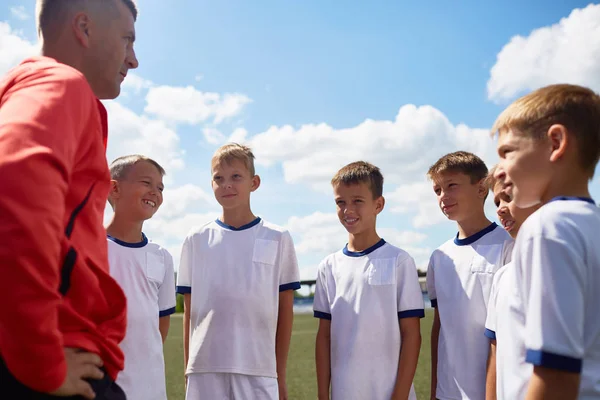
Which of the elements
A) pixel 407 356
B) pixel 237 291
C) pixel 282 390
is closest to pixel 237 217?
pixel 237 291

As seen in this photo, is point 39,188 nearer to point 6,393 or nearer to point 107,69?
point 6,393

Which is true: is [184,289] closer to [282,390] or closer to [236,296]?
[236,296]

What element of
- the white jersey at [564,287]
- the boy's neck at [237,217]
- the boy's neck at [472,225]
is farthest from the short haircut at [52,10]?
the boy's neck at [472,225]

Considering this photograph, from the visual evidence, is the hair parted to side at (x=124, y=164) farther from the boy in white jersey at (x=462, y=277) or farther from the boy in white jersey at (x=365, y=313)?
the boy in white jersey at (x=462, y=277)

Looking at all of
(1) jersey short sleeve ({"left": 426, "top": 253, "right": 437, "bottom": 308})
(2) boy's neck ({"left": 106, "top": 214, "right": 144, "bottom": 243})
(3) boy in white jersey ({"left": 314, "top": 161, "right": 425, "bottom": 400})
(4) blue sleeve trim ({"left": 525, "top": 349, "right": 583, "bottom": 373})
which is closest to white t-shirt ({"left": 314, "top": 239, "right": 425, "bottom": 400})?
(3) boy in white jersey ({"left": 314, "top": 161, "right": 425, "bottom": 400})

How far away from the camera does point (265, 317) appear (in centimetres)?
387

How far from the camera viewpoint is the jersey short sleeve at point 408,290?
371 cm

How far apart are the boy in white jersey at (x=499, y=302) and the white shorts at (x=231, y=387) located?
1.47m

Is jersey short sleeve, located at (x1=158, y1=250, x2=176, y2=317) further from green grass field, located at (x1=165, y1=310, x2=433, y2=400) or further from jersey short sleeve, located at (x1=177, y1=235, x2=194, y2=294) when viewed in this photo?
green grass field, located at (x1=165, y1=310, x2=433, y2=400)

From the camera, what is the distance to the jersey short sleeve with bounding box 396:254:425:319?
3.71m

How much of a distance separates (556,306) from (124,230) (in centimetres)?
327

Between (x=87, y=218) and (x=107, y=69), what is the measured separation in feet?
1.82

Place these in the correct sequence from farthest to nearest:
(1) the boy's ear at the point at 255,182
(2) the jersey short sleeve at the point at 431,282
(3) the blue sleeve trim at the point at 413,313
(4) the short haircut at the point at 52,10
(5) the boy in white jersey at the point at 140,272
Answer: (1) the boy's ear at the point at 255,182
(2) the jersey short sleeve at the point at 431,282
(3) the blue sleeve trim at the point at 413,313
(5) the boy in white jersey at the point at 140,272
(4) the short haircut at the point at 52,10

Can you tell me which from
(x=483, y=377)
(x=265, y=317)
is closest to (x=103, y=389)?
(x=265, y=317)
